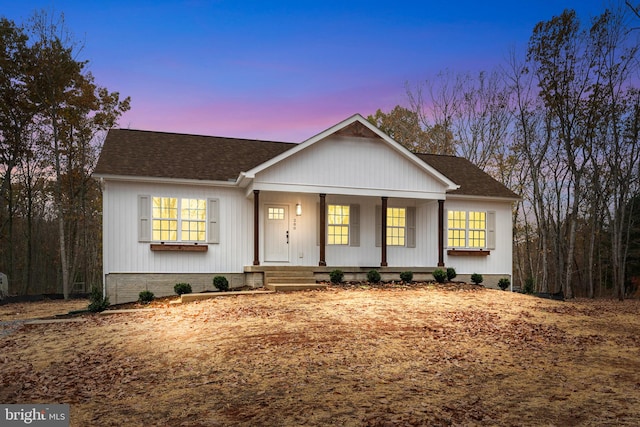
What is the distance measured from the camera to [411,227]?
63.7 ft

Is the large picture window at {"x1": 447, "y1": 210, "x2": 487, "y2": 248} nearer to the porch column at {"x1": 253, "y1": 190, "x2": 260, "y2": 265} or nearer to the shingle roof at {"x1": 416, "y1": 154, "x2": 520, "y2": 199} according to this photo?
the shingle roof at {"x1": 416, "y1": 154, "x2": 520, "y2": 199}

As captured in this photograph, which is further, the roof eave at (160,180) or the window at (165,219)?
the window at (165,219)

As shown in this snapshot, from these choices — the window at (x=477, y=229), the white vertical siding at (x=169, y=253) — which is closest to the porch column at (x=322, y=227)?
the white vertical siding at (x=169, y=253)

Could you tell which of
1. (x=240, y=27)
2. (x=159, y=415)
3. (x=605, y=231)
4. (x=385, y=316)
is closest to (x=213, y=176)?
(x=240, y=27)

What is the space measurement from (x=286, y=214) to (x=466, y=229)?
24.1 ft

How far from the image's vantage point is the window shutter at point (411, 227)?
19.3 meters

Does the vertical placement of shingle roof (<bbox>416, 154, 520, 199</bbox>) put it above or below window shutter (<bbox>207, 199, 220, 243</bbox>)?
above

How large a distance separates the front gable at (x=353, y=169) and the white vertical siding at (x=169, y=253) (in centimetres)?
148

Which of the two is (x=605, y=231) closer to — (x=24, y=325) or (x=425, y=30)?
(x=425, y=30)

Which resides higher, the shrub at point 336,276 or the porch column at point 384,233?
the porch column at point 384,233

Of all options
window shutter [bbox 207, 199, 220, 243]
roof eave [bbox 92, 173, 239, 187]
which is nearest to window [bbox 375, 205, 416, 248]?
roof eave [bbox 92, 173, 239, 187]

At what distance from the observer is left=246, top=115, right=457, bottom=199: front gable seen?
17047 mm

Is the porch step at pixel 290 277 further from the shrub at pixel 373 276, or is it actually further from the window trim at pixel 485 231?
the window trim at pixel 485 231

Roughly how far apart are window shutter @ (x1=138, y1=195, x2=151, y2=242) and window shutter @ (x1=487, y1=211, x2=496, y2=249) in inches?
513
